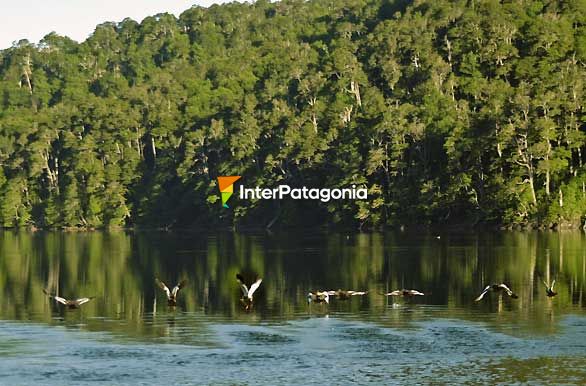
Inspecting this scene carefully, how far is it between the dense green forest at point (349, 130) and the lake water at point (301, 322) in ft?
99.8

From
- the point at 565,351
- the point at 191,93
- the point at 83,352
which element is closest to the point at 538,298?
the point at 565,351

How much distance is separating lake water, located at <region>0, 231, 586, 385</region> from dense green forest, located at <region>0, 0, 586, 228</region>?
30.4 meters

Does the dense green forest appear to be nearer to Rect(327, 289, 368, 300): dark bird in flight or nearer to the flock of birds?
the flock of birds

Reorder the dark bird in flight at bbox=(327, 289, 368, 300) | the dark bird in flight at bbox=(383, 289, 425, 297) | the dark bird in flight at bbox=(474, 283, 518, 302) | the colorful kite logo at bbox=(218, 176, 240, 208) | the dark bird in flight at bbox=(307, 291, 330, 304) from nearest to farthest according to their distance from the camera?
the dark bird in flight at bbox=(474, 283, 518, 302) → the dark bird in flight at bbox=(307, 291, 330, 304) → the dark bird in flight at bbox=(383, 289, 425, 297) → the dark bird in flight at bbox=(327, 289, 368, 300) → the colorful kite logo at bbox=(218, 176, 240, 208)

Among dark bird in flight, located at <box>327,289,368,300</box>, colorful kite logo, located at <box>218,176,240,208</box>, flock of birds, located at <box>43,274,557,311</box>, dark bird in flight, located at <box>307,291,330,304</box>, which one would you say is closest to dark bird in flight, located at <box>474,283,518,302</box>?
flock of birds, located at <box>43,274,557,311</box>

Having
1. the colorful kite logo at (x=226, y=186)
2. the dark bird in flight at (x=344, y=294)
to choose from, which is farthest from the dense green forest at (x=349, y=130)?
the dark bird in flight at (x=344, y=294)

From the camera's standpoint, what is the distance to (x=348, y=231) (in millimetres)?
111250

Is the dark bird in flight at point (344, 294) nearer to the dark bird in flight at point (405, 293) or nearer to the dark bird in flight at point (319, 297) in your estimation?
the dark bird in flight at point (319, 297)

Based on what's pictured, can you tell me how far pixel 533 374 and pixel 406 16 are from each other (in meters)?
115

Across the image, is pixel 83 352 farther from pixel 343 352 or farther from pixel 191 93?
pixel 191 93

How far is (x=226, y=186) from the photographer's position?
132 m

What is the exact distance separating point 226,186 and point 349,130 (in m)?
19.8

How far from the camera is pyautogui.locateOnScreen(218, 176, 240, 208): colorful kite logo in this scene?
131 m

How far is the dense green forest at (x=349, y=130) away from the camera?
334 ft
